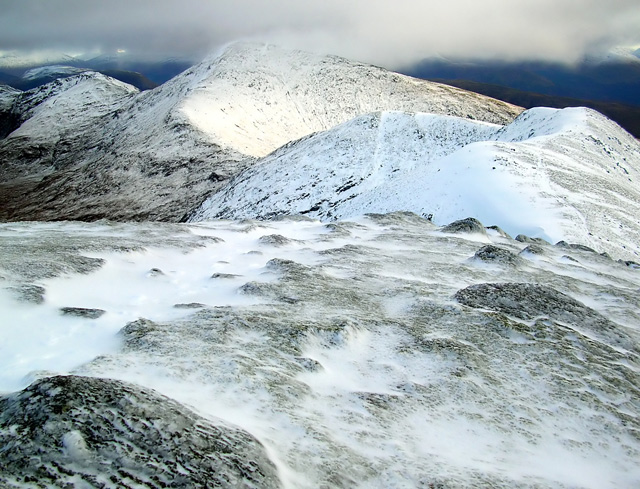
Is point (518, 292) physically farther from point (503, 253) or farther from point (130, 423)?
point (130, 423)

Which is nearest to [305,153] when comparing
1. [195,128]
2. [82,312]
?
[195,128]

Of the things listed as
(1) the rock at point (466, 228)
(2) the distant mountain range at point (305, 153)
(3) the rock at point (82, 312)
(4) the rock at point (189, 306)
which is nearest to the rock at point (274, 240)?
(4) the rock at point (189, 306)

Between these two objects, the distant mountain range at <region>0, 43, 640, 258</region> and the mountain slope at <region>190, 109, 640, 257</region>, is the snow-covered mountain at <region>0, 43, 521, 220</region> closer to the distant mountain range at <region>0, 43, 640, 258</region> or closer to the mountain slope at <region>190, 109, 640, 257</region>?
the distant mountain range at <region>0, 43, 640, 258</region>

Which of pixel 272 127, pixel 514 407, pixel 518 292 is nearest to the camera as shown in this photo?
pixel 514 407

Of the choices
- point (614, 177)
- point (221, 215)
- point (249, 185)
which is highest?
point (614, 177)

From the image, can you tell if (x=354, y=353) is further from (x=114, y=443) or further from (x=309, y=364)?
(x=114, y=443)

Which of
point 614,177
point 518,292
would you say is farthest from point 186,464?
point 614,177

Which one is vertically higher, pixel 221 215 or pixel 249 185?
pixel 249 185
